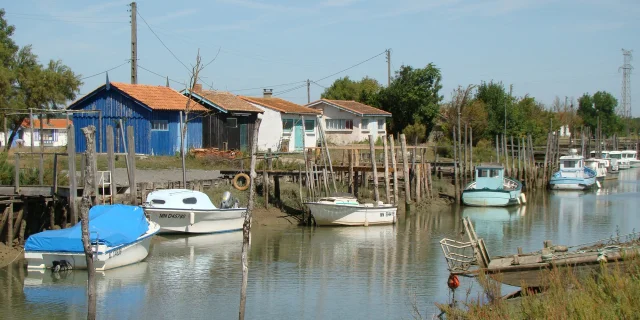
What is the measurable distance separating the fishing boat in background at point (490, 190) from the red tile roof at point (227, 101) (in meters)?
13.2

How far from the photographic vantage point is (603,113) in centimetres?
10088

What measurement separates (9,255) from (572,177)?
123 feet

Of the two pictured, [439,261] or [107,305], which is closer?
[107,305]

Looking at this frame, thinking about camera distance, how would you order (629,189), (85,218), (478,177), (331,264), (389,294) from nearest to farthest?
(85,218), (389,294), (331,264), (478,177), (629,189)

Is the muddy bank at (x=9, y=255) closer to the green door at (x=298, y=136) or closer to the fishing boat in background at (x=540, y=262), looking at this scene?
the fishing boat in background at (x=540, y=262)

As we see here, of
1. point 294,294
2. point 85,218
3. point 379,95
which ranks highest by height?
point 379,95

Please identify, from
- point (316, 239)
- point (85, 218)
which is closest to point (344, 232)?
point (316, 239)

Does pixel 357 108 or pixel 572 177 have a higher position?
pixel 357 108

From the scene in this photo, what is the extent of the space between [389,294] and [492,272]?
3654 millimetres

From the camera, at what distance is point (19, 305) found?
16.8 metres

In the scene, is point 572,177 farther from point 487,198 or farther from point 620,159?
point 620,159

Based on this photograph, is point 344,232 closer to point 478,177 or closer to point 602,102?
point 478,177

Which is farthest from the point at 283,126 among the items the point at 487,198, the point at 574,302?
the point at 574,302

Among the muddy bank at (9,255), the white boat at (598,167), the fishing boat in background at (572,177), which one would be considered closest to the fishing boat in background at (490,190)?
the fishing boat in background at (572,177)
